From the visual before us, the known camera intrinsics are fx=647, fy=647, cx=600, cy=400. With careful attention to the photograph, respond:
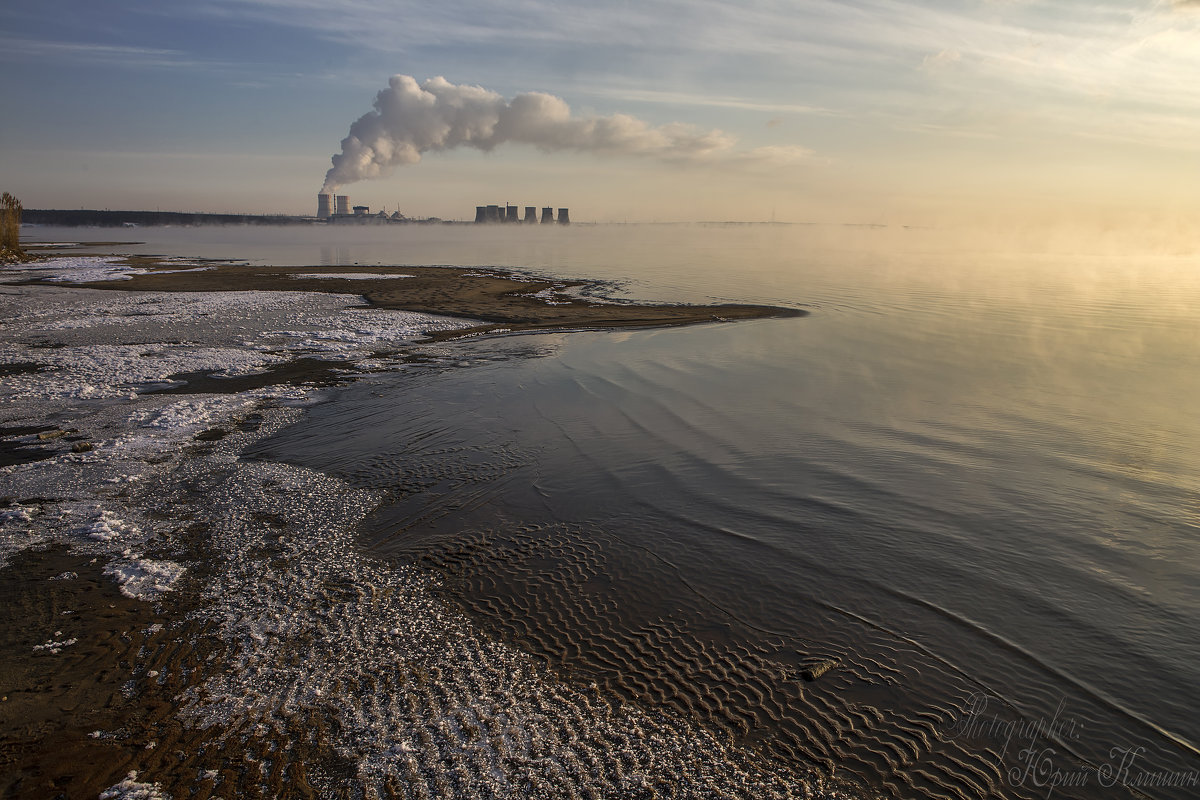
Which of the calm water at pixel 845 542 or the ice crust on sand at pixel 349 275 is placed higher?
the ice crust on sand at pixel 349 275

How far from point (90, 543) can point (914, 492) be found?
11073 mm

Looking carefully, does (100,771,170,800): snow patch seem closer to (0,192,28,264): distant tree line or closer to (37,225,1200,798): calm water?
(37,225,1200,798): calm water

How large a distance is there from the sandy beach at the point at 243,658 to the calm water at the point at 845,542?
0.53 m

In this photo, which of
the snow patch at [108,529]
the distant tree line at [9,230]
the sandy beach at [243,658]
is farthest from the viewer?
the distant tree line at [9,230]

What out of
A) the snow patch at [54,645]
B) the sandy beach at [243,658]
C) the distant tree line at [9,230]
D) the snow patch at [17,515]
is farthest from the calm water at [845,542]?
the distant tree line at [9,230]

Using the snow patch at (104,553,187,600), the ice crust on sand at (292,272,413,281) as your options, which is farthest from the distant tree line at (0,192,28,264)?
the snow patch at (104,553,187,600)

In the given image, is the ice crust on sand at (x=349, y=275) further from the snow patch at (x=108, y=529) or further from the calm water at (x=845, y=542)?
the snow patch at (x=108, y=529)

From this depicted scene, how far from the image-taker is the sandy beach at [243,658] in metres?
4.66

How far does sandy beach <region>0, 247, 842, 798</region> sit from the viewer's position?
4660mm

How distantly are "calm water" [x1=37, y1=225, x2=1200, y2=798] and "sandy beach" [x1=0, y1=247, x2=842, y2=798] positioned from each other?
0.53m

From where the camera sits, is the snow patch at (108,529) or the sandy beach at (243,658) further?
the snow patch at (108,529)

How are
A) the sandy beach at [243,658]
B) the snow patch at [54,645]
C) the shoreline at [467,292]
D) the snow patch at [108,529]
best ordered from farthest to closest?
1. the shoreline at [467,292]
2. the snow patch at [108,529]
3. the snow patch at [54,645]
4. the sandy beach at [243,658]

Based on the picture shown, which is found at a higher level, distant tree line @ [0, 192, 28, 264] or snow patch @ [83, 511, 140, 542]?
distant tree line @ [0, 192, 28, 264]

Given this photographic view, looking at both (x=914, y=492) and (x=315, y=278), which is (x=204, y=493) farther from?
(x=315, y=278)
